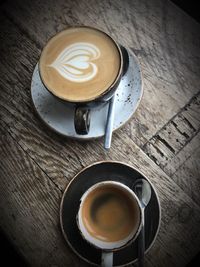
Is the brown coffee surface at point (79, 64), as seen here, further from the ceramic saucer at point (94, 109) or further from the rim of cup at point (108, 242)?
the rim of cup at point (108, 242)

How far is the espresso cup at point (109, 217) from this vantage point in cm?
91

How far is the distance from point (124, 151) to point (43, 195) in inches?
11.2

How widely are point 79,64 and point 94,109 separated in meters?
0.14

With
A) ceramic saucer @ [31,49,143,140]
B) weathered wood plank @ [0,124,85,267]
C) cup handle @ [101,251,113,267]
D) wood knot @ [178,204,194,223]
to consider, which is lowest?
weathered wood plank @ [0,124,85,267]

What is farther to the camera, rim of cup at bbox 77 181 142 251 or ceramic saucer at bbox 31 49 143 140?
ceramic saucer at bbox 31 49 143 140

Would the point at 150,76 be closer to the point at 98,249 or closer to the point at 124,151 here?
the point at 124,151

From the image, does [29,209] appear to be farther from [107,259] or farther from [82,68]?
[82,68]

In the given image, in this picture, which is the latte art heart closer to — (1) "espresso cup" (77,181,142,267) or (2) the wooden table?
(2) the wooden table

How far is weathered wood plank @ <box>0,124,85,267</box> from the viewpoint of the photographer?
101 centimetres

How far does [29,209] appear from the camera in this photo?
1.05 meters

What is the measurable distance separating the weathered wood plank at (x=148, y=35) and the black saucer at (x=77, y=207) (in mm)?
127

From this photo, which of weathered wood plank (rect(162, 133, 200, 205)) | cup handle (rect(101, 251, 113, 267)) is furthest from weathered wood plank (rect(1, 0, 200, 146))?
cup handle (rect(101, 251, 113, 267))

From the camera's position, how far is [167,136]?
107cm

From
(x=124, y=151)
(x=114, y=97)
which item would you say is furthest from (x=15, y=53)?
(x=124, y=151)
